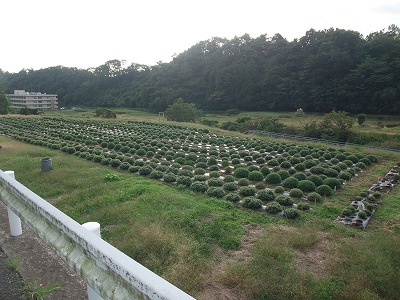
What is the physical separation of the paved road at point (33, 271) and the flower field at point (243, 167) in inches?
236

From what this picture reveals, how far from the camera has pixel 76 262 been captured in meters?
3.08

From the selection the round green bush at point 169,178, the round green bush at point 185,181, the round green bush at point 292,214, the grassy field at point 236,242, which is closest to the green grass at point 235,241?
the grassy field at point 236,242

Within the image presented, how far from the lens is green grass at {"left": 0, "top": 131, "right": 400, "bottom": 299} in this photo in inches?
200

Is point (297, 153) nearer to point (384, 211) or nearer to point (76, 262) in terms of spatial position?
point (384, 211)

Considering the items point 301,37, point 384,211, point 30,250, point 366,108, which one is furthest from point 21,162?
point 301,37

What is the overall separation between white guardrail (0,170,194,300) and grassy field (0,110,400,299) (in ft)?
7.00

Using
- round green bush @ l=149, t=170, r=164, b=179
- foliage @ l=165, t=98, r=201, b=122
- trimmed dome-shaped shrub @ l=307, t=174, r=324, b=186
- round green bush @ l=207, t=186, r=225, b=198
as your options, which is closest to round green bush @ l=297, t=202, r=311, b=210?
round green bush @ l=207, t=186, r=225, b=198

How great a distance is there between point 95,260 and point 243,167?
12.3 metres

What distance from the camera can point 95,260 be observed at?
284cm

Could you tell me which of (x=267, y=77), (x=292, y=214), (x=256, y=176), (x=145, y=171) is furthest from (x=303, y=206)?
(x=267, y=77)

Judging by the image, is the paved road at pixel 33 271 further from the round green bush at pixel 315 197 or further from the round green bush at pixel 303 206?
the round green bush at pixel 315 197

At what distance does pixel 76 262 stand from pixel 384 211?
30.4 ft

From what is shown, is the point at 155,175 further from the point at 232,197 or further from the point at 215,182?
the point at 232,197

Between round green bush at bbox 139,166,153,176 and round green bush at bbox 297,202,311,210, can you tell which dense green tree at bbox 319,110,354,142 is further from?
round green bush at bbox 297,202,311,210
